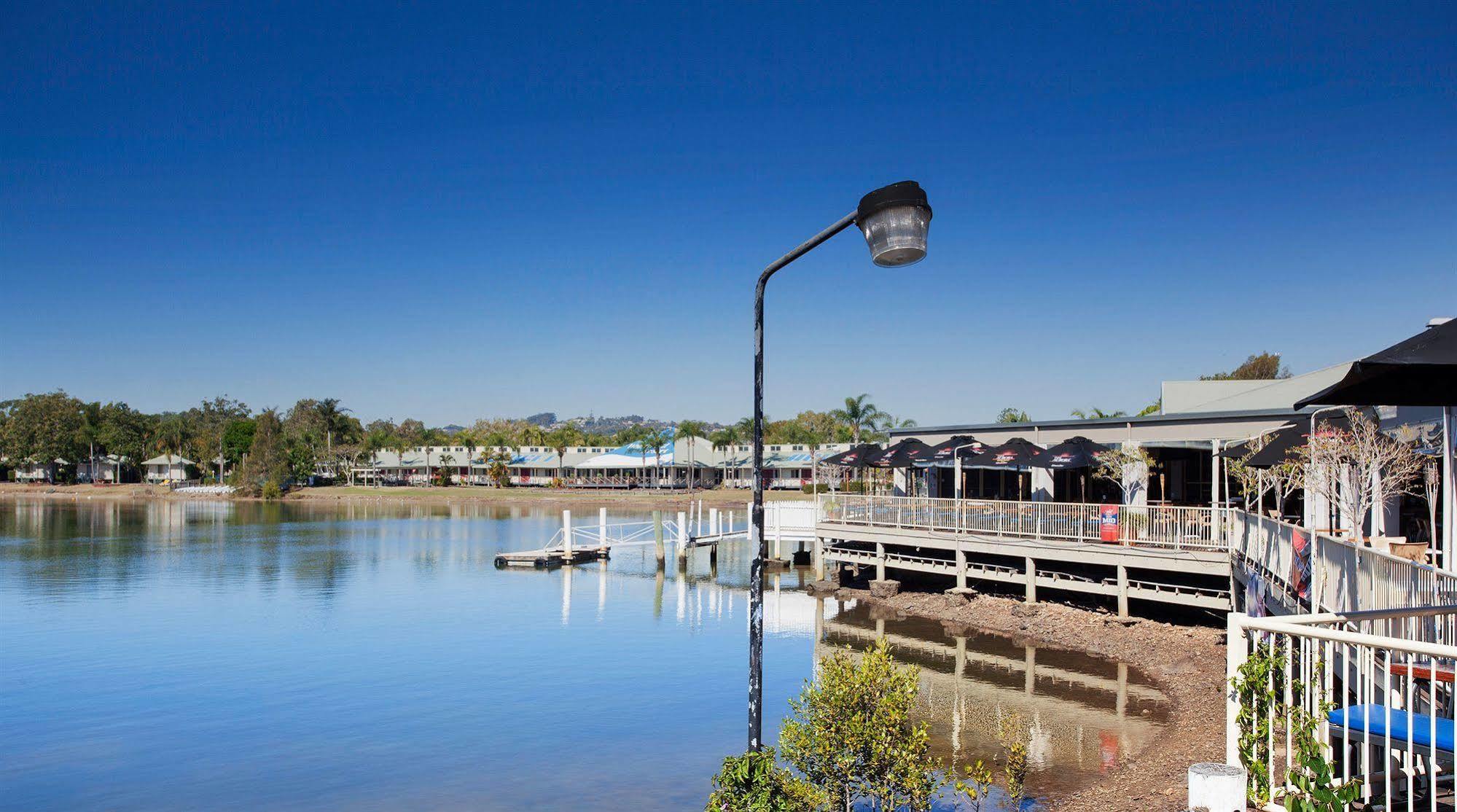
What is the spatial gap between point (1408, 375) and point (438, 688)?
20.0 metres

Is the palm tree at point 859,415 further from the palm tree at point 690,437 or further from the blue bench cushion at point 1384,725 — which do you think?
the blue bench cushion at point 1384,725

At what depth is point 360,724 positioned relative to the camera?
746 inches

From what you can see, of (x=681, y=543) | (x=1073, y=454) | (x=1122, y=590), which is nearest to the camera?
(x=1122, y=590)

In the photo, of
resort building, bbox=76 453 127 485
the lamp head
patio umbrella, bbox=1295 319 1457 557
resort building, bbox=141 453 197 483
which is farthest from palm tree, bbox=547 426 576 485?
patio umbrella, bbox=1295 319 1457 557

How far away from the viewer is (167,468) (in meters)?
135

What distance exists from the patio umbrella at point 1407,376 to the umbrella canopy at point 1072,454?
18639 millimetres

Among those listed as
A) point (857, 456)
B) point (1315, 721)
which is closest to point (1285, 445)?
point (857, 456)

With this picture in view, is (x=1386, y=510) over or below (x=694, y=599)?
over

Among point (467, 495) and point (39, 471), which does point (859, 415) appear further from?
point (39, 471)

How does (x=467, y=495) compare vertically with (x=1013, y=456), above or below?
below

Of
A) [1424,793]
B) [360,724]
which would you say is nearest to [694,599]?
[360,724]

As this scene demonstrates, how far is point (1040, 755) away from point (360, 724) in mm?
12672

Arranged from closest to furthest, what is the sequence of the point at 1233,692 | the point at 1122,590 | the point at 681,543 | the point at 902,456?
the point at 1233,692 < the point at 1122,590 < the point at 902,456 < the point at 681,543

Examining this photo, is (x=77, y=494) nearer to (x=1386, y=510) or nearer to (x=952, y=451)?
(x=952, y=451)
